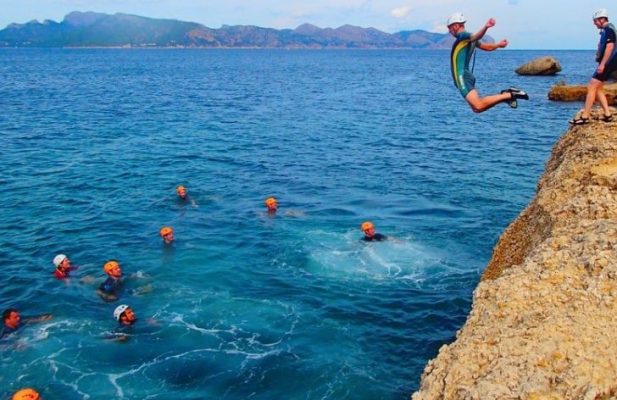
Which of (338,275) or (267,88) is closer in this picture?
(338,275)

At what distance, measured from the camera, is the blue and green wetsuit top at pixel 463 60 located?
12.9 metres

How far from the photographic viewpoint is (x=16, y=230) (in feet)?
88.5

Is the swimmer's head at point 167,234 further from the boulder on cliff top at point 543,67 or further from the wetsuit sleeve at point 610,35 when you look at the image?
the boulder on cliff top at point 543,67

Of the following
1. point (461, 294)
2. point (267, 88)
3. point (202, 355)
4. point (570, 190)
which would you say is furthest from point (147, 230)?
point (267, 88)

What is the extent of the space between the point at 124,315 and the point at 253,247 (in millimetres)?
7869

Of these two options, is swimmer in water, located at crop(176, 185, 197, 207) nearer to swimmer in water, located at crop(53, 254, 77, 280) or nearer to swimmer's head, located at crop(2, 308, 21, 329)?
swimmer in water, located at crop(53, 254, 77, 280)

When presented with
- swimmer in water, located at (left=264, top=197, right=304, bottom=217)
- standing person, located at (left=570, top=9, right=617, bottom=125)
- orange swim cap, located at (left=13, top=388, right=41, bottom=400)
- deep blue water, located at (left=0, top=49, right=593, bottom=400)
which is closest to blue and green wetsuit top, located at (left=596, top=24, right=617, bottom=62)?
standing person, located at (left=570, top=9, right=617, bottom=125)

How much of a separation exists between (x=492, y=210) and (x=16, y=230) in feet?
77.7

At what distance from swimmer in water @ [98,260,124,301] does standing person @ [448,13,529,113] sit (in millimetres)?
13933

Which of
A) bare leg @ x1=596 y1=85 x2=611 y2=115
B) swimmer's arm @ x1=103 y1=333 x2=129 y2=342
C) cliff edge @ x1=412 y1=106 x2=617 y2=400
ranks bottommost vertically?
swimmer's arm @ x1=103 y1=333 x2=129 y2=342

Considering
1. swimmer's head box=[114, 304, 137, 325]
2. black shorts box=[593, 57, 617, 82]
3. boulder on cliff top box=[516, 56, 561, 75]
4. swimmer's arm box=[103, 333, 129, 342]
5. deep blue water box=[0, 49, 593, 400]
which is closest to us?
black shorts box=[593, 57, 617, 82]

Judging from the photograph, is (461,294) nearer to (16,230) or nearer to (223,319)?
(223,319)

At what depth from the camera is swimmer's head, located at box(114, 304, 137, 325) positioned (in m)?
18.0

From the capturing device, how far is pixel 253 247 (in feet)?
81.6
